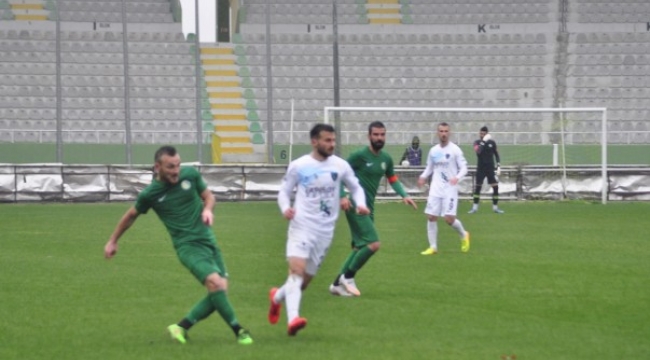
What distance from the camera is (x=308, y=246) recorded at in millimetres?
11281

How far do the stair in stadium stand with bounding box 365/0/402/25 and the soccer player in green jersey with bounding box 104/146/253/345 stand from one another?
137 feet

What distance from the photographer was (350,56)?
2003 inches

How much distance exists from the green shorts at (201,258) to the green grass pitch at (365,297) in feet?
2.04

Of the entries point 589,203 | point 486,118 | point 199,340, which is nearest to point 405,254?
point 199,340

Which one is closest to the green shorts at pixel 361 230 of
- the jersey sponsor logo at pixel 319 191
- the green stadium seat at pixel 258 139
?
the jersey sponsor logo at pixel 319 191

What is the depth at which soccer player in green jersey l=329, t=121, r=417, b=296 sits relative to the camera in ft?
47.5

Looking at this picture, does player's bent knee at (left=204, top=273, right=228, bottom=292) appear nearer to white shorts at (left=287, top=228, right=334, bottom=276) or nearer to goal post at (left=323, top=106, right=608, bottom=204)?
white shorts at (left=287, top=228, right=334, bottom=276)

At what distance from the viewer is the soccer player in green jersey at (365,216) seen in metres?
14.5

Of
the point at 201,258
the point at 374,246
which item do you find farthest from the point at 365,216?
the point at 201,258

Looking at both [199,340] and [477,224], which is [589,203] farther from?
[199,340]

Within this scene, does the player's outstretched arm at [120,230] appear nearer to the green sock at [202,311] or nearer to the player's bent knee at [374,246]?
the green sock at [202,311]

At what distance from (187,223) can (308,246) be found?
1.15 meters

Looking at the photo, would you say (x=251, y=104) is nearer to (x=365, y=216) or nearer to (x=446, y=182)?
(x=446, y=182)

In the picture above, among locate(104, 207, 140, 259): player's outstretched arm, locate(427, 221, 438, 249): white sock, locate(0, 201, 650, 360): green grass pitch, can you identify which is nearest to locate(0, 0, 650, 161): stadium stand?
locate(0, 201, 650, 360): green grass pitch
